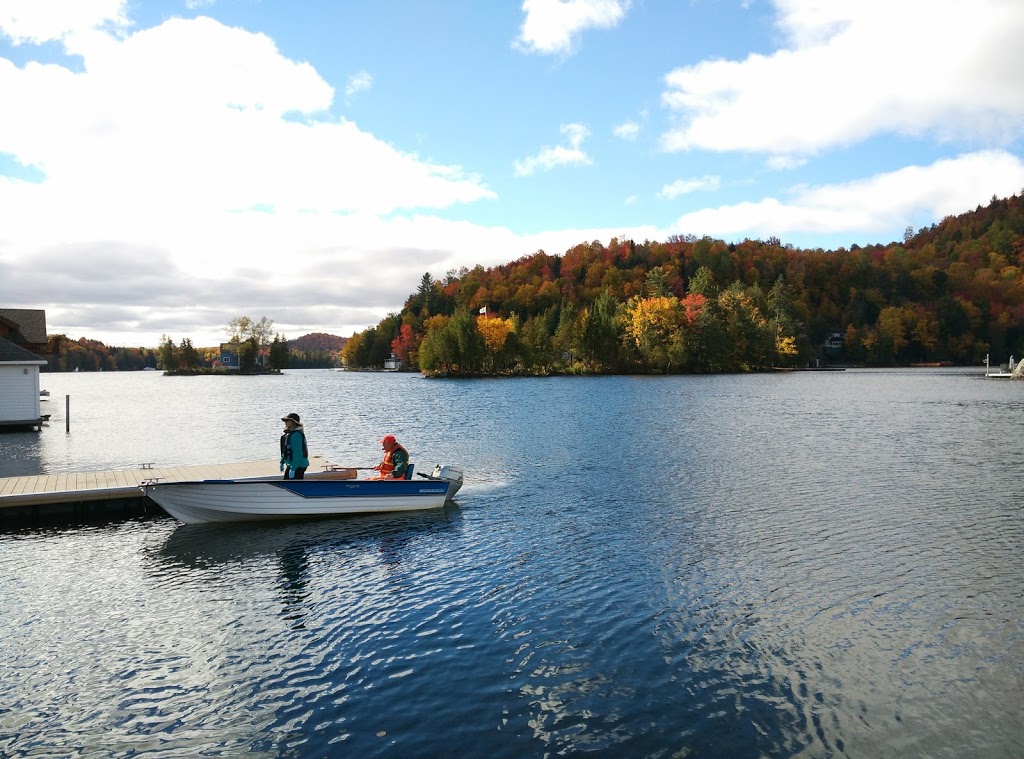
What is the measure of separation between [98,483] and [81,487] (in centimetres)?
74

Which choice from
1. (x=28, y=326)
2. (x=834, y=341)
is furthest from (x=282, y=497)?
(x=834, y=341)

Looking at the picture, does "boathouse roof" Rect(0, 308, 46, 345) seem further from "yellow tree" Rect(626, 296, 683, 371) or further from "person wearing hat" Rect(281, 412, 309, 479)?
"yellow tree" Rect(626, 296, 683, 371)

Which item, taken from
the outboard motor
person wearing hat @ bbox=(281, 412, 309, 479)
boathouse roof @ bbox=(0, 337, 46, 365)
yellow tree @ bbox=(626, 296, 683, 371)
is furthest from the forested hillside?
person wearing hat @ bbox=(281, 412, 309, 479)

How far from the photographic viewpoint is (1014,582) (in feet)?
47.3

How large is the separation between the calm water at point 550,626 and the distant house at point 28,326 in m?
41.0

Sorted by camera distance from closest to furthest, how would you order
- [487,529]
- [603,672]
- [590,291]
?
[603,672] → [487,529] → [590,291]

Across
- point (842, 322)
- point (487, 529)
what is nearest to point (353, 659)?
point (487, 529)

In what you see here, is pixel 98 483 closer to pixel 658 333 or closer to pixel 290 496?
pixel 290 496

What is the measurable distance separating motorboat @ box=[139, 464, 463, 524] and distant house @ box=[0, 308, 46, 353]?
4196cm

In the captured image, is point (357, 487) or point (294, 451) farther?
point (357, 487)

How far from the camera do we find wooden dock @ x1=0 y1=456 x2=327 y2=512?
Answer: 64.1 ft

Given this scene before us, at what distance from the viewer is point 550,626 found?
1212 cm

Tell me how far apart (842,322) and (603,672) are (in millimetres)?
212697

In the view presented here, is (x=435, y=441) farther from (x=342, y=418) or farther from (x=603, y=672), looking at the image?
(x=603, y=672)
